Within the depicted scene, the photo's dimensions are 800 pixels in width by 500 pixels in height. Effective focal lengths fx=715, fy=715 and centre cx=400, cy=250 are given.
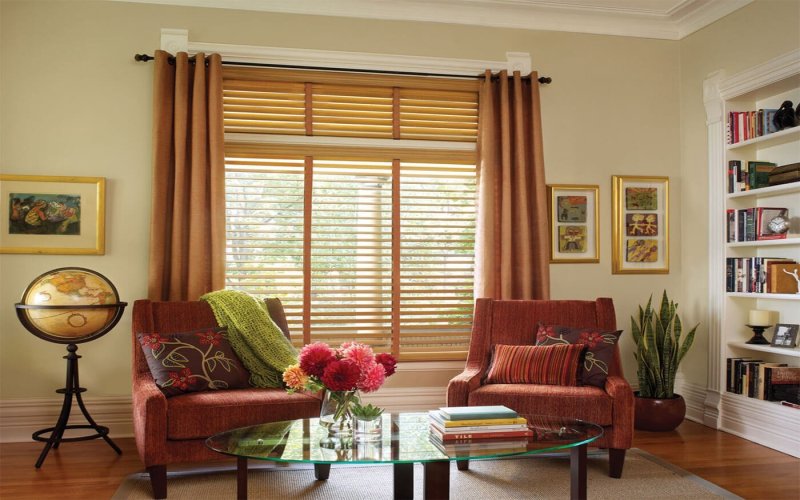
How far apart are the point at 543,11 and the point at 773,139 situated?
182 cm

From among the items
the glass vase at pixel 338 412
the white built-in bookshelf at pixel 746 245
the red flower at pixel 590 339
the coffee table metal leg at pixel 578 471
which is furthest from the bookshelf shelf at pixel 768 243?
the glass vase at pixel 338 412

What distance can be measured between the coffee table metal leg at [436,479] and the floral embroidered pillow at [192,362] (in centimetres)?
159

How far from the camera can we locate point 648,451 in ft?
14.4

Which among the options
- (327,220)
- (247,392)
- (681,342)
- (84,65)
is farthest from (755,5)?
(84,65)

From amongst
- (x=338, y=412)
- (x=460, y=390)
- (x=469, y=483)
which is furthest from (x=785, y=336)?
(x=338, y=412)

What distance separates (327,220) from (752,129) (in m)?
2.97

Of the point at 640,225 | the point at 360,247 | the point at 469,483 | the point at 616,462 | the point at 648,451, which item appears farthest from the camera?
the point at 640,225

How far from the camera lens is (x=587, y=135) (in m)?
5.43

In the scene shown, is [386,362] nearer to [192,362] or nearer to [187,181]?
[192,362]

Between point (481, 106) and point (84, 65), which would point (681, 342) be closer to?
point (481, 106)

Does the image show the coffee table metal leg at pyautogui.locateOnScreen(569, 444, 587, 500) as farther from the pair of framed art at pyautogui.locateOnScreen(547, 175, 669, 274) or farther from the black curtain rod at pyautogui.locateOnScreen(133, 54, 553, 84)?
the black curtain rod at pyautogui.locateOnScreen(133, 54, 553, 84)

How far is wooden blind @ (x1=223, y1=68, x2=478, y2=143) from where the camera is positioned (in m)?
4.96

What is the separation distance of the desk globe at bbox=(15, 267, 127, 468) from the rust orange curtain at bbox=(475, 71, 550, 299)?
248 cm

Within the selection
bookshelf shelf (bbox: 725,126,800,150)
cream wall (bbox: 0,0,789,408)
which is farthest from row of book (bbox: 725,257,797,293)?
bookshelf shelf (bbox: 725,126,800,150)
